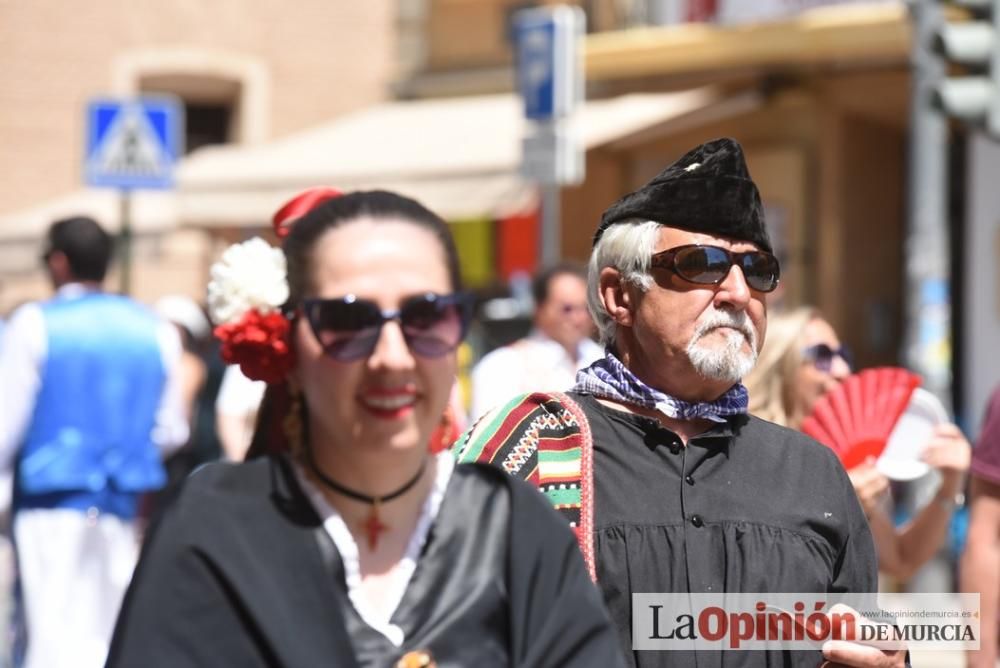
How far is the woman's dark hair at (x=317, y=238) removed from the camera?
2586 millimetres

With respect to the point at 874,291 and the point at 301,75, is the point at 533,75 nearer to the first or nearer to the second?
the point at 874,291

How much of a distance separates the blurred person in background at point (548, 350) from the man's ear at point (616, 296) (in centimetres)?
422

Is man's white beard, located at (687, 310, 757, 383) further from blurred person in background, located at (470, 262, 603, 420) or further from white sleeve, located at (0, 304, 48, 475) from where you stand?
blurred person in background, located at (470, 262, 603, 420)

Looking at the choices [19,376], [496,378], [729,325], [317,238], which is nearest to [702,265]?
[729,325]

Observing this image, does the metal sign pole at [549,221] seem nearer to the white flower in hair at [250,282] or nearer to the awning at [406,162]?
the awning at [406,162]

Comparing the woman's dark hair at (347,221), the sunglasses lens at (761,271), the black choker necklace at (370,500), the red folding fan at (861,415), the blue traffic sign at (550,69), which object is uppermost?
the blue traffic sign at (550,69)

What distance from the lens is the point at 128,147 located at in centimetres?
1166

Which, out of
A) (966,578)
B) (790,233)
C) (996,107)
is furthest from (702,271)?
(790,233)

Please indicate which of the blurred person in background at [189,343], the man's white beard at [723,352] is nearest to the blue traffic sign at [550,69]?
the blurred person in background at [189,343]

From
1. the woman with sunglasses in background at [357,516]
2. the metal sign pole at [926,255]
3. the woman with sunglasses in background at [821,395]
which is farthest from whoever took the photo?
the metal sign pole at [926,255]

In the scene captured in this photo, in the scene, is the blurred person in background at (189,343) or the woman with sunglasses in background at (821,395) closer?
the woman with sunglasses in background at (821,395)

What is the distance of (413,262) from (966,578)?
8.77 ft

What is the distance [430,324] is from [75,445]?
4616 millimetres

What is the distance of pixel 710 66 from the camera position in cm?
1503
